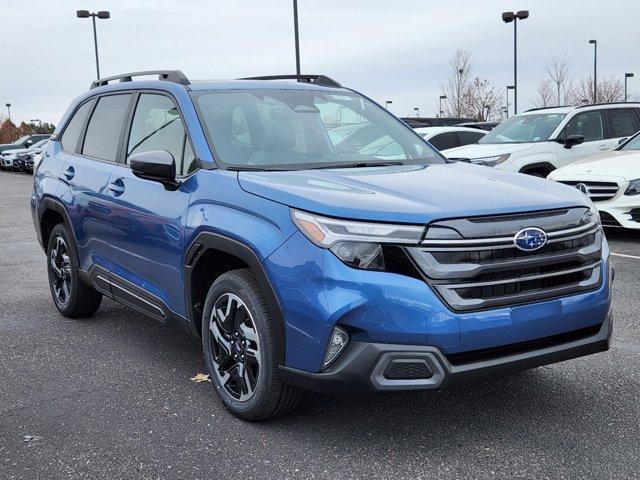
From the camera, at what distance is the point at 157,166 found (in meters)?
4.02

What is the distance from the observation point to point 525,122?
41.3 feet

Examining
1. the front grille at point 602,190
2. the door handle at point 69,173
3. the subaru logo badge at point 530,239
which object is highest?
the door handle at point 69,173

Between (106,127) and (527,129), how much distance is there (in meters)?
8.52

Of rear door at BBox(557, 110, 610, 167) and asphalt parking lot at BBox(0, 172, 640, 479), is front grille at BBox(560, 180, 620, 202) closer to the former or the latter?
rear door at BBox(557, 110, 610, 167)

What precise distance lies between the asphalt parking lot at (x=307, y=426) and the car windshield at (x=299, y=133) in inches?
52.1

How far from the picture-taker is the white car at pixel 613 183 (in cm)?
908

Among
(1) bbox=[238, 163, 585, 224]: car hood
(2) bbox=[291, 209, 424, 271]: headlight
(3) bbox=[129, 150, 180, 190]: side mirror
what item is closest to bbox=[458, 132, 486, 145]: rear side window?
(1) bbox=[238, 163, 585, 224]: car hood

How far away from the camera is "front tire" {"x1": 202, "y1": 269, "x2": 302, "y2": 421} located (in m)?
3.48

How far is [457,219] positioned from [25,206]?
14.7 meters

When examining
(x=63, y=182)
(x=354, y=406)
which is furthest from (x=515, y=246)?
(x=63, y=182)

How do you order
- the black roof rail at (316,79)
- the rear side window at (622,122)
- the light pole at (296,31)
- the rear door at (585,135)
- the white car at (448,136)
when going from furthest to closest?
the light pole at (296,31)
the white car at (448,136)
the rear side window at (622,122)
the rear door at (585,135)
the black roof rail at (316,79)

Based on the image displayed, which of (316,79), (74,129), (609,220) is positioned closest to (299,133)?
(316,79)

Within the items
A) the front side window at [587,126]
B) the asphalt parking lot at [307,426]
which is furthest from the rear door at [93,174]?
the front side window at [587,126]

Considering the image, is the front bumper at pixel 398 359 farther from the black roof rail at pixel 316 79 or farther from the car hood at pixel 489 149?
the car hood at pixel 489 149
